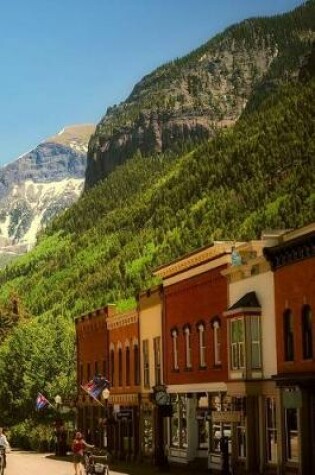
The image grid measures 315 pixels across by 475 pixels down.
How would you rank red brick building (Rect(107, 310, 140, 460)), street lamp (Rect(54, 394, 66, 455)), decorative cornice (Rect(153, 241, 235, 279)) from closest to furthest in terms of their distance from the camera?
decorative cornice (Rect(153, 241, 235, 279)), red brick building (Rect(107, 310, 140, 460)), street lamp (Rect(54, 394, 66, 455))

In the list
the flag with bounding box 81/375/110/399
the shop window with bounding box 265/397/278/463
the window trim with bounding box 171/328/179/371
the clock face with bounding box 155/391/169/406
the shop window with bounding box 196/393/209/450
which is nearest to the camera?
the shop window with bounding box 265/397/278/463

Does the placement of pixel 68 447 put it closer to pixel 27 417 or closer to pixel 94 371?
pixel 94 371

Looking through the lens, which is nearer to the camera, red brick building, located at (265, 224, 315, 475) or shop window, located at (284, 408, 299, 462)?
red brick building, located at (265, 224, 315, 475)

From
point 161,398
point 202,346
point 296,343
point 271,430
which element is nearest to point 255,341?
point 271,430

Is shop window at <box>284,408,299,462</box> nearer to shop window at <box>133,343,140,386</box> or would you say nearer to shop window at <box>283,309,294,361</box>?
shop window at <box>283,309,294,361</box>

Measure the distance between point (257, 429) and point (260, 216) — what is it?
151 metres

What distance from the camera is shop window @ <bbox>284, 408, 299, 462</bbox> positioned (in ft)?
121

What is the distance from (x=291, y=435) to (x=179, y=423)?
45.8 feet

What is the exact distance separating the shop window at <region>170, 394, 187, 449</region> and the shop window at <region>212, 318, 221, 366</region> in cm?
533

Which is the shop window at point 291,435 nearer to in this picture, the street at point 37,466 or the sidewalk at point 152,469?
the sidewalk at point 152,469

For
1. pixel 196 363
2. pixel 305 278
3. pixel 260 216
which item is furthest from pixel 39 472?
pixel 260 216

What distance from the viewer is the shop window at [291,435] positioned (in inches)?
1457

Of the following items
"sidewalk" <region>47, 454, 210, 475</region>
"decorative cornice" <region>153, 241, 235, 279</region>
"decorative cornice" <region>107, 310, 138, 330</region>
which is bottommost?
"sidewalk" <region>47, 454, 210, 475</region>

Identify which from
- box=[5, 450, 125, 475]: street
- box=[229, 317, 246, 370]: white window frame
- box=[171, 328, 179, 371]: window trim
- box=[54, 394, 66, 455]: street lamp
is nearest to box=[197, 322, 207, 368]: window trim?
box=[171, 328, 179, 371]: window trim
